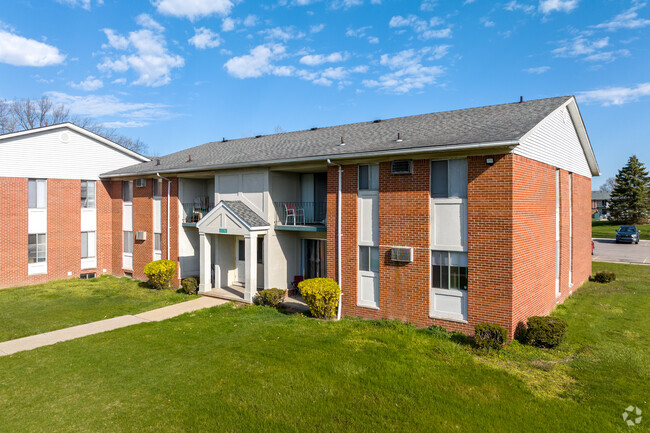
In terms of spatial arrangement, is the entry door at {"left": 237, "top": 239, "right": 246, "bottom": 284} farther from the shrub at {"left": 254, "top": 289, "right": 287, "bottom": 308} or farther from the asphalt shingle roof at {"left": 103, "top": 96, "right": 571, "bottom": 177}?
the asphalt shingle roof at {"left": 103, "top": 96, "right": 571, "bottom": 177}

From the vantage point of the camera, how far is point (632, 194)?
51.8 m

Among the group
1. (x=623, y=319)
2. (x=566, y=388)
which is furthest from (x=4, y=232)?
(x=623, y=319)

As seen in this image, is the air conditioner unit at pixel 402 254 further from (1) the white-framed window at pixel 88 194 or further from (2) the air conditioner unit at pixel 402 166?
(1) the white-framed window at pixel 88 194

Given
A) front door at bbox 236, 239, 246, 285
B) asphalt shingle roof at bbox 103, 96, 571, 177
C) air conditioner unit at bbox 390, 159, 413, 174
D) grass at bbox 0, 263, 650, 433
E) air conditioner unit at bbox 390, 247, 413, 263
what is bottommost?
grass at bbox 0, 263, 650, 433

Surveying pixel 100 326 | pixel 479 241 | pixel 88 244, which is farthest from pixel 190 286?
pixel 479 241

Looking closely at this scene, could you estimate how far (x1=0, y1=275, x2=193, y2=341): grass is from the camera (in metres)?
11.6

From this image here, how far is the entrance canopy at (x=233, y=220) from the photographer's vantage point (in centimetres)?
1350

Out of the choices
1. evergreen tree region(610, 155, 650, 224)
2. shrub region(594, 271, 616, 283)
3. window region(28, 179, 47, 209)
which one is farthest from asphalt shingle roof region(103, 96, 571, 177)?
evergreen tree region(610, 155, 650, 224)

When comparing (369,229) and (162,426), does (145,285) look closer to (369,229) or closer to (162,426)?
(369,229)

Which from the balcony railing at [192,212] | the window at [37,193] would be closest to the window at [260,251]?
the balcony railing at [192,212]

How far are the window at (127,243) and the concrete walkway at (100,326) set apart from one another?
7.75m

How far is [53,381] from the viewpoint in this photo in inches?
294

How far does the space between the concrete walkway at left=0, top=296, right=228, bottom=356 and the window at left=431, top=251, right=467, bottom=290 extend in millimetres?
7881

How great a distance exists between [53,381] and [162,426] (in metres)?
3.37
